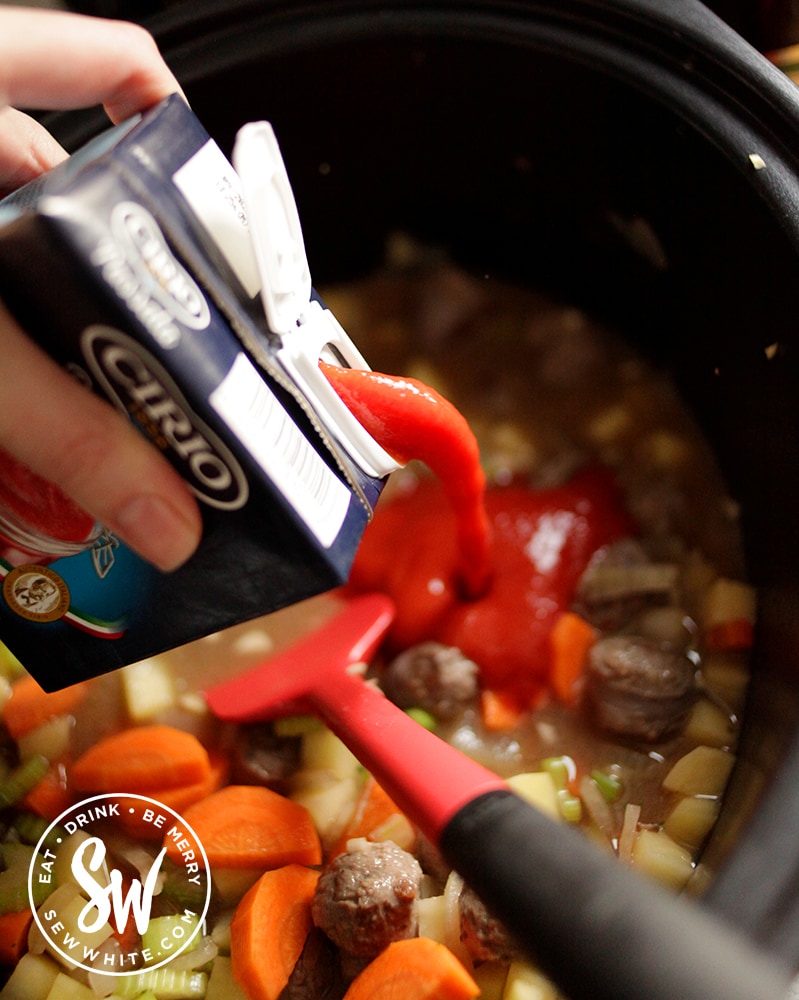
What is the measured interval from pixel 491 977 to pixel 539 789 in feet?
0.74

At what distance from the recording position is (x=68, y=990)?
87 cm

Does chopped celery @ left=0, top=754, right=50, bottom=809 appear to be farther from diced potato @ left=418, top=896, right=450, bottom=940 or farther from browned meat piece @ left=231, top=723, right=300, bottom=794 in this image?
diced potato @ left=418, top=896, right=450, bottom=940

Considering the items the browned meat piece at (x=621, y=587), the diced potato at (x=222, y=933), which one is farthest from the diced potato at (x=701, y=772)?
the diced potato at (x=222, y=933)

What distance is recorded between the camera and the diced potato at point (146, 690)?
108 cm

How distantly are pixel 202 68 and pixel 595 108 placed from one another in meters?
0.55

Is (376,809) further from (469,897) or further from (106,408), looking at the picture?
(106,408)

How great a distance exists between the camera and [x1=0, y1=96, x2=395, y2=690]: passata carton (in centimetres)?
53

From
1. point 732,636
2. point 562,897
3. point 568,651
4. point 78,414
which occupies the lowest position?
point 568,651

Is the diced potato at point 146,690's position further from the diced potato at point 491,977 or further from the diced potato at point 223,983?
the diced potato at point 491,977

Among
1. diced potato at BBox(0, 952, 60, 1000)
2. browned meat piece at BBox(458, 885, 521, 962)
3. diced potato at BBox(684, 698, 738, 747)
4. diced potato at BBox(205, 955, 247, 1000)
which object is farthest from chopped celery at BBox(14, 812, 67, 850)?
diced potato at BBox(684, 698, 738, 747)

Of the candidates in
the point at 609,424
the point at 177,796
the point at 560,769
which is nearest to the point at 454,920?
the point at 560,769

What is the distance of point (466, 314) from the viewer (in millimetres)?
1515

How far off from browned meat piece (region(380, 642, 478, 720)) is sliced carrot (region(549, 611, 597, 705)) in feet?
0.40

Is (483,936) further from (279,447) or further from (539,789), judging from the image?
(279,447)
